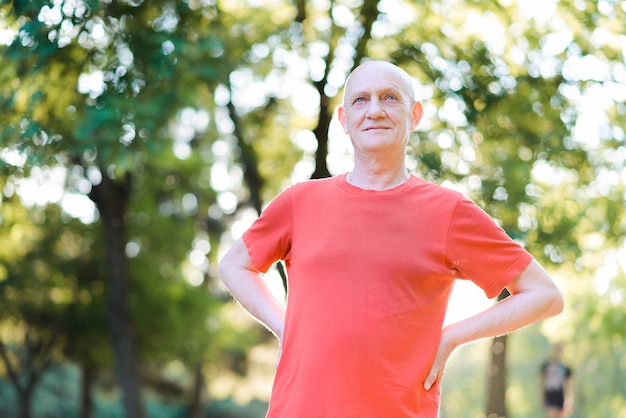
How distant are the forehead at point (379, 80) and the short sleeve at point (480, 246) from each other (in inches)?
16.5

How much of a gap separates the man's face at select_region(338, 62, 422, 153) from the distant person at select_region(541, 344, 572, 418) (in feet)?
41.4

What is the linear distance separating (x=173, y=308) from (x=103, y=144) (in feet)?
45.2

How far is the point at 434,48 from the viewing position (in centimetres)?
1161

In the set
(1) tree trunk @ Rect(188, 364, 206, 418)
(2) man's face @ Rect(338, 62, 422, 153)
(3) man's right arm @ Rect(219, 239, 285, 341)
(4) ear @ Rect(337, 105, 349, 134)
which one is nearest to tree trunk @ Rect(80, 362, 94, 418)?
(1) tree trunk @ Rect(188, 364, 206, 418)

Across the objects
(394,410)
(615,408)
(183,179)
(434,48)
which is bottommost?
(615,408)

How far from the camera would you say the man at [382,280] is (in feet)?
9.07

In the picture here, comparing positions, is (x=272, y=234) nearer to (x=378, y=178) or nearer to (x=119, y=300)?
(x=378, y=178)

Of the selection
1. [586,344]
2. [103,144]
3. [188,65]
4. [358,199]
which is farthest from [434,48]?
[586,344]

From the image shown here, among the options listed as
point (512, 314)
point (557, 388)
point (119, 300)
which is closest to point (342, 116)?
point (512, 314)

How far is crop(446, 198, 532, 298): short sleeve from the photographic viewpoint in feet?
9.44

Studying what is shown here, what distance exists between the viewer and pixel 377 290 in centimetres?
279

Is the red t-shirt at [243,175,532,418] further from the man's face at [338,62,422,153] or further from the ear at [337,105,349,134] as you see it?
the ear at [337,105,349,134]

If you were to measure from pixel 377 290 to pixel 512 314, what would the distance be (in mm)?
399

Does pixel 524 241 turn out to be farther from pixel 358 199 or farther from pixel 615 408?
pixel 615 408
